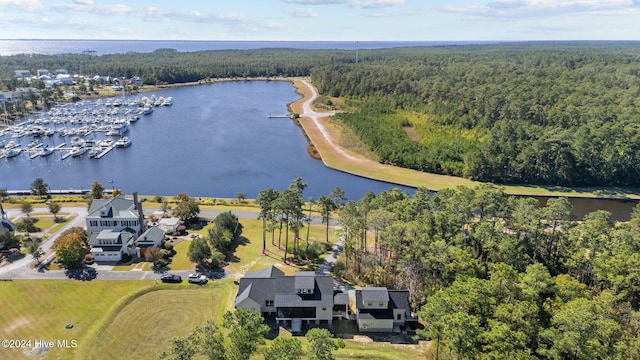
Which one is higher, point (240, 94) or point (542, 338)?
point (240, 94)

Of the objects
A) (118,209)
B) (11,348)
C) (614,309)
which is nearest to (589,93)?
(614,309)

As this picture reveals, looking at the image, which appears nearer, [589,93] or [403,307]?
[403,307]

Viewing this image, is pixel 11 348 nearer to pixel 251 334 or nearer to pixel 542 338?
pixel 251 334

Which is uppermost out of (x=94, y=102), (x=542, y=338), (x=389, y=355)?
(x=94, y=102)

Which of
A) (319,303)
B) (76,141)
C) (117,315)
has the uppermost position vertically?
(76,141)

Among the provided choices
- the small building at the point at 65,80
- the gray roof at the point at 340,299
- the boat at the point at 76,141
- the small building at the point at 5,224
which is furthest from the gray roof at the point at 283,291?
the small building at the point at 65,80

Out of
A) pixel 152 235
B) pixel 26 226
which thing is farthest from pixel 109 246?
pixel 26 226

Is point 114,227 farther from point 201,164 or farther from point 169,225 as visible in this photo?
point 201,164
